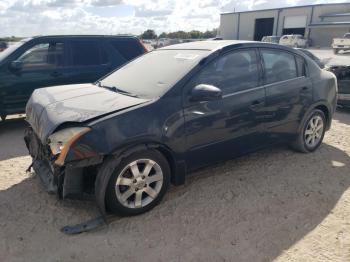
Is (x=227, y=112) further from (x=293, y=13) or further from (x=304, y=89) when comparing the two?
(x=293, y=13)

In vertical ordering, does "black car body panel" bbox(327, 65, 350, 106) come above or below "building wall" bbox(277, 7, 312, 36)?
below

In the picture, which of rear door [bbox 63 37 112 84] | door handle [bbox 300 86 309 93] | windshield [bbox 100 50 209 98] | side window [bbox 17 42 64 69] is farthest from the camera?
rear door [bbox 63 37 112 84]

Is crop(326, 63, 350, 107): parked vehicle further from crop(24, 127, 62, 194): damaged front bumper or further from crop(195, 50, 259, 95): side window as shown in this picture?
crop(24, 127, 62, 194): damaged front bumper

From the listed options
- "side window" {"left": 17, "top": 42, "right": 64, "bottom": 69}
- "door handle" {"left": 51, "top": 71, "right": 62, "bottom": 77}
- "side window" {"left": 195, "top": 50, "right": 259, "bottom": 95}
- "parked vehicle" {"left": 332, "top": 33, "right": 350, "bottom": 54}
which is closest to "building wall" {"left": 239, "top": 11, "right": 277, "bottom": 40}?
"parked vehicle" {"left": 332, "top": 33, "right": 350, "bottom": 54}

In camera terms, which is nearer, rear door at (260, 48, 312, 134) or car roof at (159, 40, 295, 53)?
car roof at (159, 40, 295, 53)

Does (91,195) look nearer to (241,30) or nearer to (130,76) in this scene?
(130,76)

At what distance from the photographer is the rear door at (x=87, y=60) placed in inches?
260

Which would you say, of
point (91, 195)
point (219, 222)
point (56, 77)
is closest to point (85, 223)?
point (91, 195)

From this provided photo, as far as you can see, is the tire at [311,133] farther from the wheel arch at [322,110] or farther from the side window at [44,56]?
the side window at [44,56]

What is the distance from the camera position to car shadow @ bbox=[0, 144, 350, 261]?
9.68 feet

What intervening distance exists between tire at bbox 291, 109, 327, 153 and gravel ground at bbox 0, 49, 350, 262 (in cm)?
47

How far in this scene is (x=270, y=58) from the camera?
14.3 feet

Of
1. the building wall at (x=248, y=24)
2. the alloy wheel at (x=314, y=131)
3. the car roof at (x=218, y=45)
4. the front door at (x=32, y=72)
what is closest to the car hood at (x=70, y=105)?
the car roof at (x=218, y=45)

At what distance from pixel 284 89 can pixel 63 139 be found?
2901 millimetres
